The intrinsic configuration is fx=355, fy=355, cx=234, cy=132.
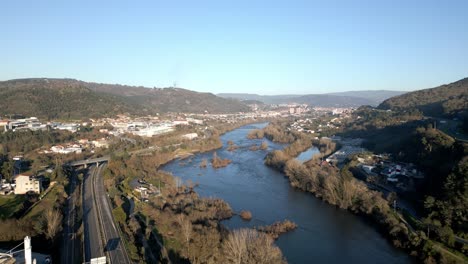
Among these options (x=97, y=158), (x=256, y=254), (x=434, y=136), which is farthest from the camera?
(x=97, y=158)

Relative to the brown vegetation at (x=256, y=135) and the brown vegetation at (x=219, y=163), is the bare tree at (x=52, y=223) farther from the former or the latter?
the brown vegetation at (x=256, y=135)

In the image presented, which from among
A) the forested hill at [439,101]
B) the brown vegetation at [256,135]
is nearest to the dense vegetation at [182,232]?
the brown vegetation at [256,135]

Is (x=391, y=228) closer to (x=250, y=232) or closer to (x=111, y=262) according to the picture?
(x=250, y=232)

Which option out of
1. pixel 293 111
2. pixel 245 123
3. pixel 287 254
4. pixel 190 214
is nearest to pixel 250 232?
pixel 287 254

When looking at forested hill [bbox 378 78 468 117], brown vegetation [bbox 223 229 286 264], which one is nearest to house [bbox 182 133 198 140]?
forested hill [bbox 378 78 468 117]

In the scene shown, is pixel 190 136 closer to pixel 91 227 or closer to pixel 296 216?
pixel 296 216

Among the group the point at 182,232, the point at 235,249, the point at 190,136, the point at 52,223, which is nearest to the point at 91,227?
the point at 52,223
